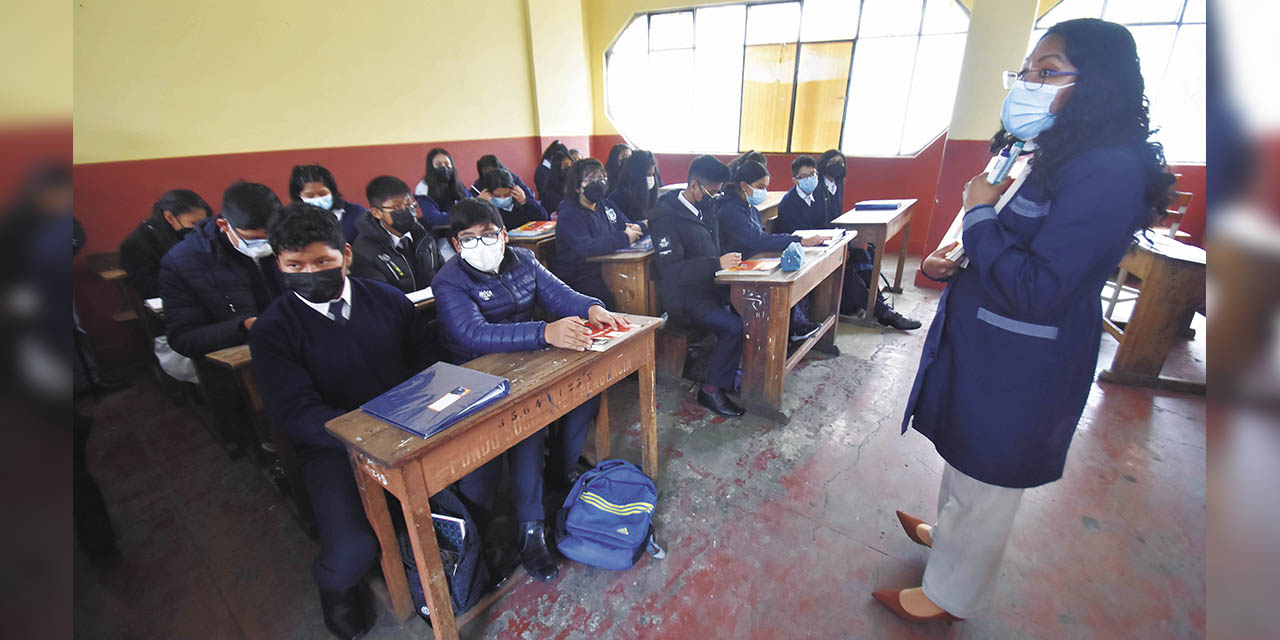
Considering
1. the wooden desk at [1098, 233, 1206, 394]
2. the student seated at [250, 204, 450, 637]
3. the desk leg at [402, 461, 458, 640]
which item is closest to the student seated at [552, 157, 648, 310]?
the student seated at [250, 204, 450, 637]

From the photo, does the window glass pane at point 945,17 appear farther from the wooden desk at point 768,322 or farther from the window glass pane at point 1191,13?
the wooden desk at point 768,322

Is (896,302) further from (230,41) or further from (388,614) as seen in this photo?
(230,41)

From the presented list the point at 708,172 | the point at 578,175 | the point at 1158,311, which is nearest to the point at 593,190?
the point at 578,175

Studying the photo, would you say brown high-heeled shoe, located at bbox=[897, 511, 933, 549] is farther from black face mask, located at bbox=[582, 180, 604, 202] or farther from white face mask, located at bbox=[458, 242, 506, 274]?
black face mask, located at bbox=[582, 180, 604, 202]

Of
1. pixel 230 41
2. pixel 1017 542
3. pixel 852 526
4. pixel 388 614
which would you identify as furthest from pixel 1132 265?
pixel 230 41

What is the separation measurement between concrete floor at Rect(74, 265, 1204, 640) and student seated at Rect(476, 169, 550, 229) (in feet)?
6.87

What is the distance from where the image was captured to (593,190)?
3.04m

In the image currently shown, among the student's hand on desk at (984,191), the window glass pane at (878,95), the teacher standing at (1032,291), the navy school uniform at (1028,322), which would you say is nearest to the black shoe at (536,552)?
the teacher standing at (1032,291)

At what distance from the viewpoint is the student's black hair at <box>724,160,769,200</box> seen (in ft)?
10.2

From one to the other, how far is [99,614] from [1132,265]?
5262mm

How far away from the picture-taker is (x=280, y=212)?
169 centimetres

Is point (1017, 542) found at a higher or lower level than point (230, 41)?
lower

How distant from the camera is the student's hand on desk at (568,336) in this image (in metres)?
1.76

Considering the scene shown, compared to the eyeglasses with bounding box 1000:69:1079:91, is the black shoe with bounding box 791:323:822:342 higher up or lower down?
lower down
